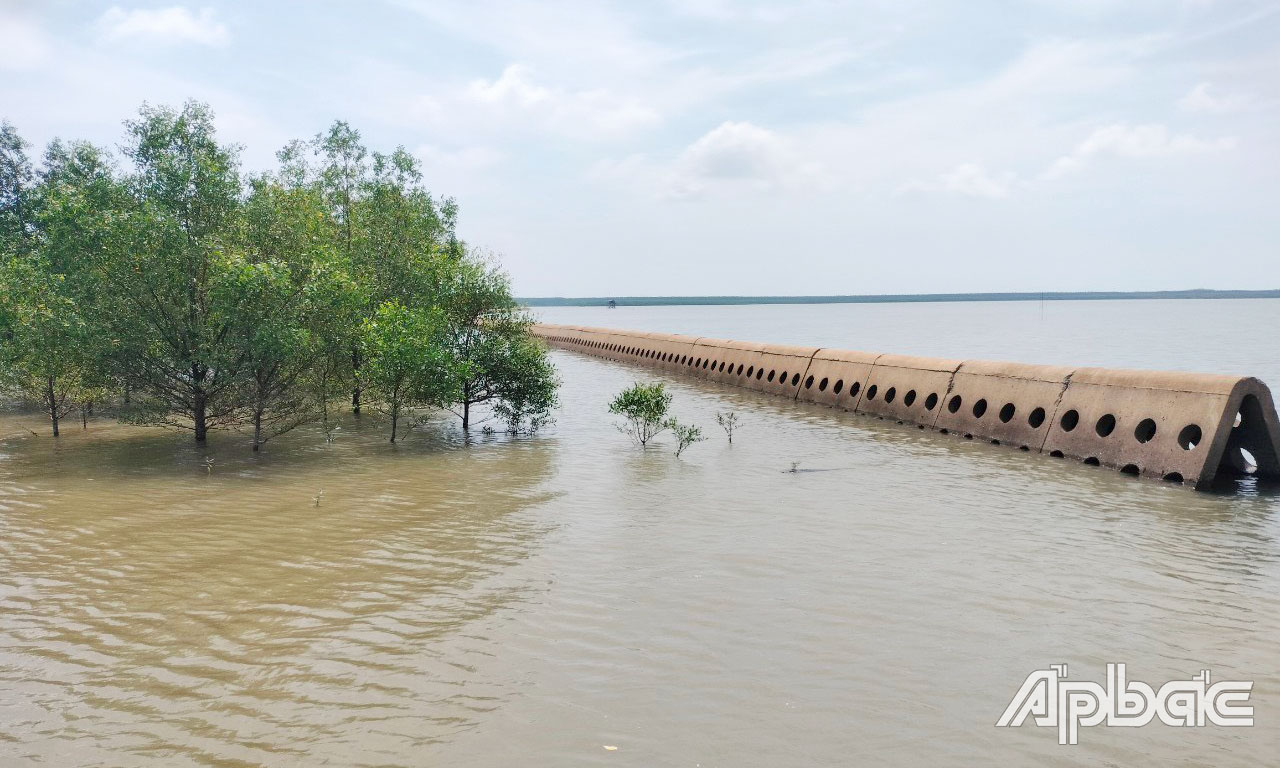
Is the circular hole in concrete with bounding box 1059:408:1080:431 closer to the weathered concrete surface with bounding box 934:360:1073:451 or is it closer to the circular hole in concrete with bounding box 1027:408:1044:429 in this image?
the weathered concrete surface with bounding box 934:360:1073:451

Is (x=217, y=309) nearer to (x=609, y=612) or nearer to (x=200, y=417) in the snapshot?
(x=200, y=417)

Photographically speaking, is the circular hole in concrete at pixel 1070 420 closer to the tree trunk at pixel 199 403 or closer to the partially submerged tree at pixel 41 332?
the tree trunk at pixel 199 403

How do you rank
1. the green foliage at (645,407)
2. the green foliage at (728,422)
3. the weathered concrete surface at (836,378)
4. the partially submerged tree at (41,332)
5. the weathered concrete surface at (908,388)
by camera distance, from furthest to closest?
the weathered concrete surface at (836,378), the weathered concrete surface at (908,388), the green foliage at (645,407), the green foliage at (728,422), the partially submerged tree at (41,332)

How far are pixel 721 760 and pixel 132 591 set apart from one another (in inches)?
356

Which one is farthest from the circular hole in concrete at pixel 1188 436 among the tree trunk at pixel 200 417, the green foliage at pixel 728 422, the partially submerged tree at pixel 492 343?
the tree trunk at pixel 200 417

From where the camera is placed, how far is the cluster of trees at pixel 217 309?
70.8ft

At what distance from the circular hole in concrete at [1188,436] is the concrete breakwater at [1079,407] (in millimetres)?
33

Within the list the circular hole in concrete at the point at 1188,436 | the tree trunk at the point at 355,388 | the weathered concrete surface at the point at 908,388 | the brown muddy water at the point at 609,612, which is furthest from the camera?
the tree trunk at the point at 355,388

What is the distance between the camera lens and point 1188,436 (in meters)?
18.9

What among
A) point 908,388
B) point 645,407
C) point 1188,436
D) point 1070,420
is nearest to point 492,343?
point 645,407

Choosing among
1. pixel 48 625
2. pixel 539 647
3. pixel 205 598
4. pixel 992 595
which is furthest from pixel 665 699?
pixel 48 625

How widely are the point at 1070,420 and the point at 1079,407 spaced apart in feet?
1.71

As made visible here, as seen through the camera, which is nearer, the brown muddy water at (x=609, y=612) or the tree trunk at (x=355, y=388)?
the brown muddy water at (x=609, y=612)

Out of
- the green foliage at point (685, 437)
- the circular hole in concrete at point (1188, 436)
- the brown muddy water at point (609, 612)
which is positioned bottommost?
the brown muddy water at point (609, 612)
